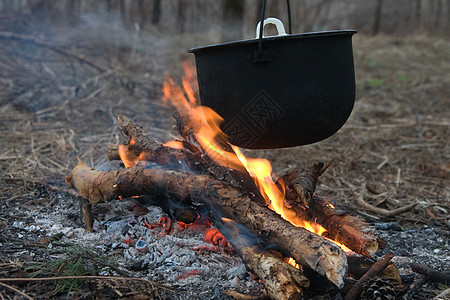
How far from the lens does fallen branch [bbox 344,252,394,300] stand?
1641mm

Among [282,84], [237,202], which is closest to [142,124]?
[237,202]

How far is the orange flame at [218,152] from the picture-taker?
82.2 inches

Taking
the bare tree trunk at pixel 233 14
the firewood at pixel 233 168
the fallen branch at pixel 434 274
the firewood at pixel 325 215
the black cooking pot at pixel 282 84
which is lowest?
the fallen branch at pixel 434 274

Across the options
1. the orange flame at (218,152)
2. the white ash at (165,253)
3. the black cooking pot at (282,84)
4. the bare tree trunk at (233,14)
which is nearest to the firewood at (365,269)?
the orange flame at (218,152)

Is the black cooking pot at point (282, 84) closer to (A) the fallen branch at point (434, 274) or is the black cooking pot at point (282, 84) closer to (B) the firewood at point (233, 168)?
(B) the firewood at point (233, 168)

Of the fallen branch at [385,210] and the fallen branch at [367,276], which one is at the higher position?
the fallen branch at [367,276]

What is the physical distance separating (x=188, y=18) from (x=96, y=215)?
10723 millimetres

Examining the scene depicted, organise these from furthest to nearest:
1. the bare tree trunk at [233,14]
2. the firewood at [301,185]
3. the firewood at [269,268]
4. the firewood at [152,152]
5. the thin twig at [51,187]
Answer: the bare tree trunk at [233,14] < the thin twig at [51,187] < the firewood at [152,152] < the firewood at [301,185] < the firewood at [269,268]

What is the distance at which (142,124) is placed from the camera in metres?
4.37

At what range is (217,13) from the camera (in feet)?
41.7

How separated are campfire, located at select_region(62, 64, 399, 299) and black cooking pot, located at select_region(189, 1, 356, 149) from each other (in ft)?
0.58

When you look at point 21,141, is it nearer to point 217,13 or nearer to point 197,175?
point 197,175

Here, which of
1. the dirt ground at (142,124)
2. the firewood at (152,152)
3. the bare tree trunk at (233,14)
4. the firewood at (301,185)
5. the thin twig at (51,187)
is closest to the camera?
the firewood at (301,185)

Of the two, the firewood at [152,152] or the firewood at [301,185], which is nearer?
the firewood at [301,185]
